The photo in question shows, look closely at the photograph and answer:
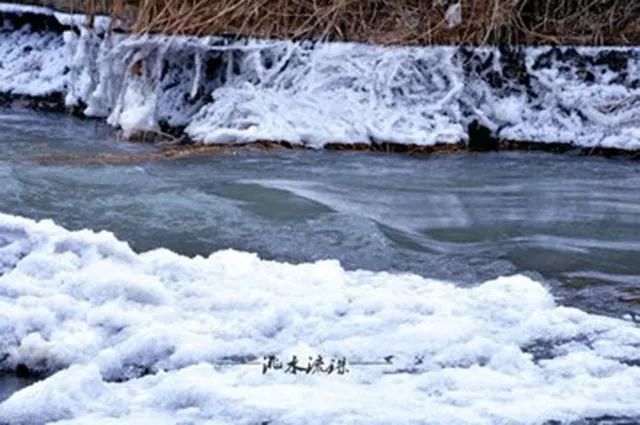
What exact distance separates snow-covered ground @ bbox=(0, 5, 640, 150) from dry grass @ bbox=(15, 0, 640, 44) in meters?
0.13

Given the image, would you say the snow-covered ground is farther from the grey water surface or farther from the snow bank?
the snow bank

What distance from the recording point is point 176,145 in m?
6.84

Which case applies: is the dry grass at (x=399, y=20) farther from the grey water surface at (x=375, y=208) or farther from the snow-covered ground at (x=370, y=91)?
the grey water surface at (x=375, y=208)

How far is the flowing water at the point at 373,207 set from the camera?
402cm

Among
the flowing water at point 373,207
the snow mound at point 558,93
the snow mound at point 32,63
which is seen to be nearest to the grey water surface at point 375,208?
the flowing water at point 373,207

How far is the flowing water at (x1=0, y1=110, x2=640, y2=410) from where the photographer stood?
402 cm

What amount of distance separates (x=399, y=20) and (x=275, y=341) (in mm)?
4826

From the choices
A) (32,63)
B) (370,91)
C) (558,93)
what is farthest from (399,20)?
(32,63)

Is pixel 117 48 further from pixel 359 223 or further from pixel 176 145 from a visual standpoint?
pixel 359 223

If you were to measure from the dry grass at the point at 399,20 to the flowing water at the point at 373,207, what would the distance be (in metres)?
1.01

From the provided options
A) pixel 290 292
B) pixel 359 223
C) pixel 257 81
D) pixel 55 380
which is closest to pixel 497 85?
pixel 257 81

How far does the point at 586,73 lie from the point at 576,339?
4253 millimetres

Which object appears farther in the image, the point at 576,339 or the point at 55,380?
the point at 576,339

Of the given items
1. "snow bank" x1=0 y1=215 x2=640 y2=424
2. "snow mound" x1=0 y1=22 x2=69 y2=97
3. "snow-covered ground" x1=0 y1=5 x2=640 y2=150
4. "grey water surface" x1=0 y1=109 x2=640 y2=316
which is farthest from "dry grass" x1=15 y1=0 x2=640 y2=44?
"snow bank" x1=0 y1=215 x2=640 y2=424
